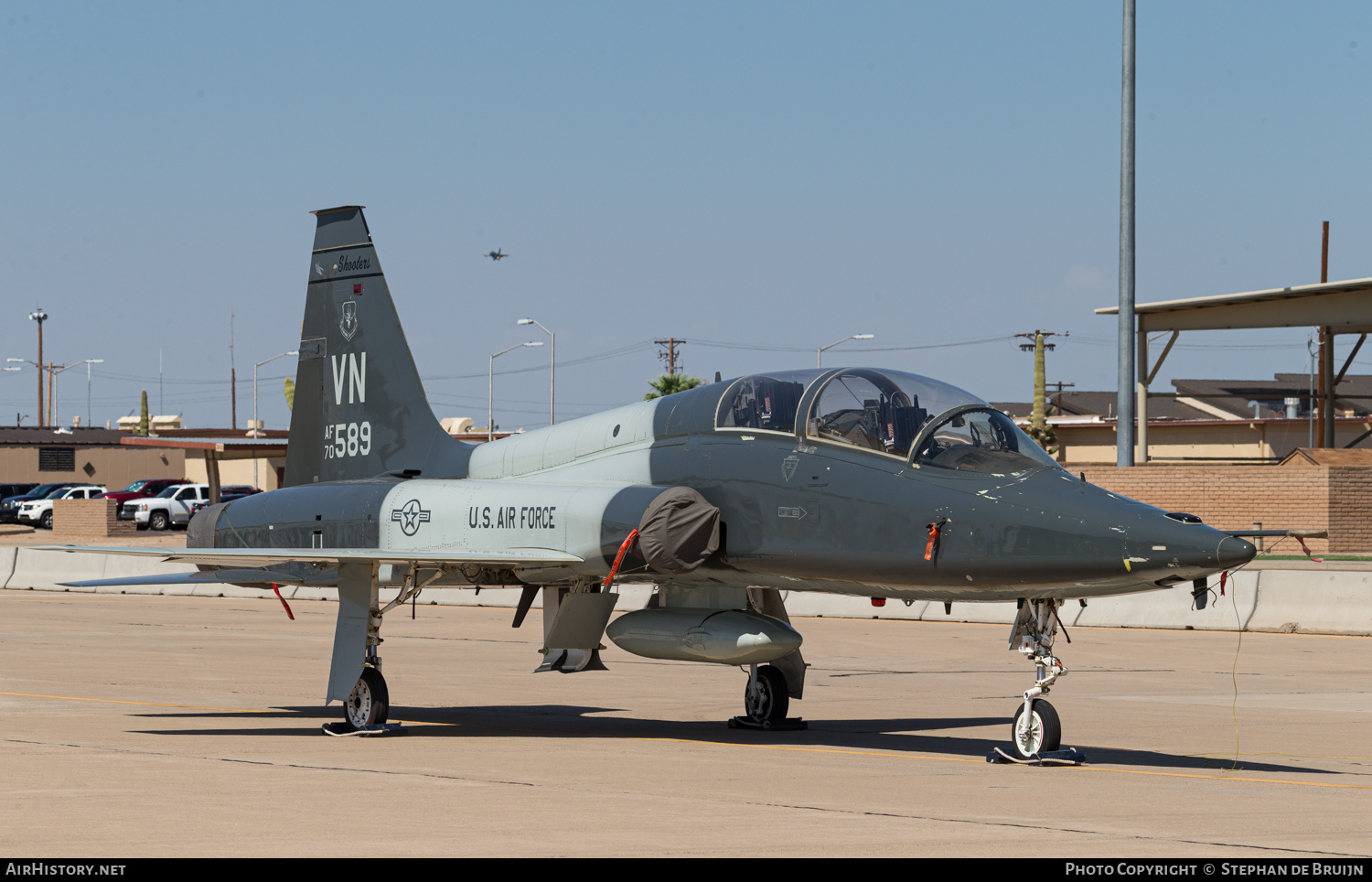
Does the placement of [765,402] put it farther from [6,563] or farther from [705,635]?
[6,563]

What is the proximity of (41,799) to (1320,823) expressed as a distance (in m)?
7.68

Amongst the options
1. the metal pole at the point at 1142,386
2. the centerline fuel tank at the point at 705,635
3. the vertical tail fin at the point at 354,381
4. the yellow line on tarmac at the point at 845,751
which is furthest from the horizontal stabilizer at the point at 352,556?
the metal pole at the point at 1142,386

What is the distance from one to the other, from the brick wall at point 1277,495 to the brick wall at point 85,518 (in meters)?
Answer: 42.8

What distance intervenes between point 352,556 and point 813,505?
4198mm

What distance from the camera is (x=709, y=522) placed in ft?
43.5

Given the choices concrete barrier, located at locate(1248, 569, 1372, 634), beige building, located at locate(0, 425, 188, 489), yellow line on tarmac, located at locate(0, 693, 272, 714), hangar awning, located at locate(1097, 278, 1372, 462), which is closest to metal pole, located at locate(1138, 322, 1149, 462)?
hangar awning, located at locate(1097, 278, 1372, 462)

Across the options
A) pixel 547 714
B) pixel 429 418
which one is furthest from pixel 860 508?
pixel 429 418

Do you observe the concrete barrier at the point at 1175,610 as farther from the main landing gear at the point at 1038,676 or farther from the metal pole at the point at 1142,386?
the metal pole at the point at 1142,386

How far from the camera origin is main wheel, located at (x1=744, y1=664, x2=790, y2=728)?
49.4 feet

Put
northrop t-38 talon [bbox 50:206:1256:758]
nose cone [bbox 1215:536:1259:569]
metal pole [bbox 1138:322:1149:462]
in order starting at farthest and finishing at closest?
metal pole [bbox 1138:322:1149:462] → northrop t-38 talon [bbox 50:206:1256:758] → nose cone [bbox 1215:536:1259:569]

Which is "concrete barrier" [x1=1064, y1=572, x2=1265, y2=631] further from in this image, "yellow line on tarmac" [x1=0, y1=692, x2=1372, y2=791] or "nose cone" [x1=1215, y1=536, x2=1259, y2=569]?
"nose cone" [x1=1215, y1=536, x2=1259, y2=569]

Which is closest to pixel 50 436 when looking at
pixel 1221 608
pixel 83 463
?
pixel 83 463

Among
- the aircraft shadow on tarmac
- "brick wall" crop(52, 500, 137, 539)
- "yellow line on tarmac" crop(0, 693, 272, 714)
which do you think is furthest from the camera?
"brick wall" crop(52, 500, 137, 539)

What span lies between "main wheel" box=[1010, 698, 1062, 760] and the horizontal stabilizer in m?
4.10
